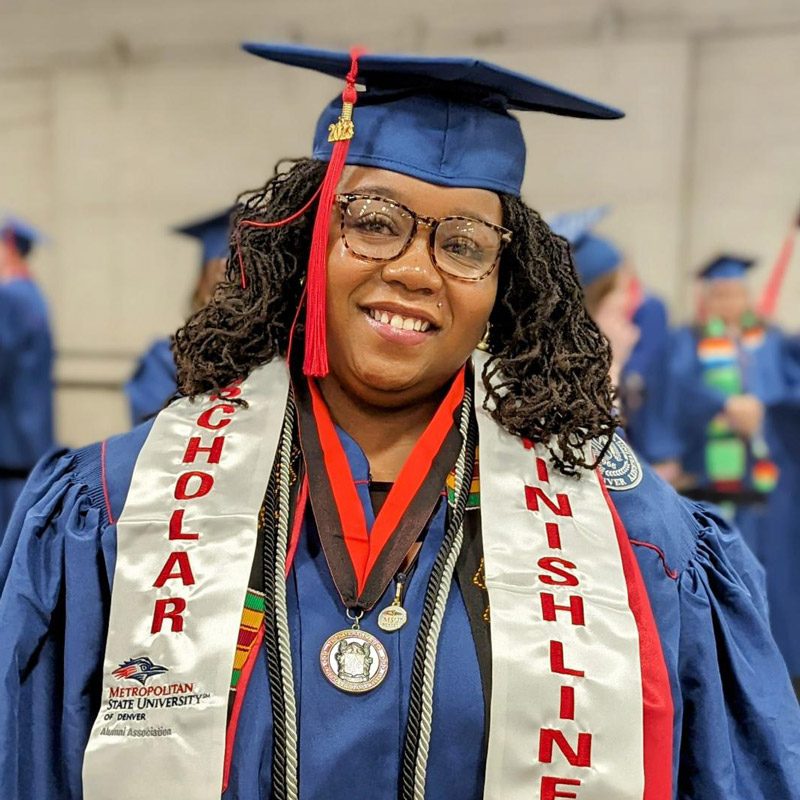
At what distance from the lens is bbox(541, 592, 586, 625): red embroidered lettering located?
1258 millimetres

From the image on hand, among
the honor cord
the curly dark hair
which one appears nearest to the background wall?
the curly dark hair

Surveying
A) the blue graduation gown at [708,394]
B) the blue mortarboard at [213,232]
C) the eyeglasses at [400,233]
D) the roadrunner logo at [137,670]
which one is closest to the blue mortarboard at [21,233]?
the blue mortarboard at [213,232]

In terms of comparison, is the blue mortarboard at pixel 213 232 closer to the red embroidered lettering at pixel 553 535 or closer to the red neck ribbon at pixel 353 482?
the red neck ribbon at pixel 353 482

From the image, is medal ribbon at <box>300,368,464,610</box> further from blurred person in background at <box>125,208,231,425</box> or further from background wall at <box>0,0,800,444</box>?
background wall at <box>0,0,800,444</box>

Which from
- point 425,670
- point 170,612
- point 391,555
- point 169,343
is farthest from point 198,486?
point 169,343

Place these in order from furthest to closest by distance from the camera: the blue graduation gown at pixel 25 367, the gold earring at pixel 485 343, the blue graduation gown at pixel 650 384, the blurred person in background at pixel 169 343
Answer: the blue graduation gown at pixel 25 367
the blue graduation gown at pixel 650 384
the blurred person in background at pixel 169 343
the gold earring at pixel 485 343

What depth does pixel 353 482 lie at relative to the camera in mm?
1338

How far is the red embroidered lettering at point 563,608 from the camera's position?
4.13 feet

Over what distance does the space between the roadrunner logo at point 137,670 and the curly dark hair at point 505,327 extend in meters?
0.41

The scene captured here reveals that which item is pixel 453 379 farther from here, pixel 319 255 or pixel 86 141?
pixel 86 141

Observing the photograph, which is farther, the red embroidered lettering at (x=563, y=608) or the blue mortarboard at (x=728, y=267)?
the blue mortarboard at (x=728, y=267)

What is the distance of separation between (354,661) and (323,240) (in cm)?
56

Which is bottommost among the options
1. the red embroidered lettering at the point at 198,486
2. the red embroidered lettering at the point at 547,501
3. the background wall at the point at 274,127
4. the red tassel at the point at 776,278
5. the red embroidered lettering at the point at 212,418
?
the red embroidered lettering at the point at 547,501

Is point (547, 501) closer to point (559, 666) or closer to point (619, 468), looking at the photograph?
point (619, 468)
